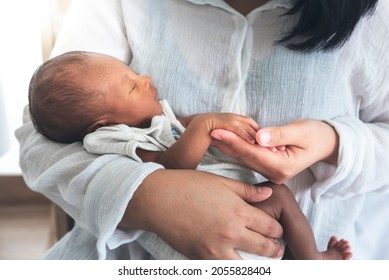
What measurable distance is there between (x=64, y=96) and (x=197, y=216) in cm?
19

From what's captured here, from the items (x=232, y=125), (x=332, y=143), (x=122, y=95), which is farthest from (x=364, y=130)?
(x=122, y=95)

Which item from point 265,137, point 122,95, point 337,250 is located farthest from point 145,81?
point 337,250

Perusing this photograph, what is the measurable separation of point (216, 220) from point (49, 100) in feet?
0.71

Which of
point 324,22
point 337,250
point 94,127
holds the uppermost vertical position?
point 324,22

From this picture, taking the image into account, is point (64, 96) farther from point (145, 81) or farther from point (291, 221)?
point (291, 221)

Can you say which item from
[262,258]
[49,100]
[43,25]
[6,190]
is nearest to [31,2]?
[43,25]

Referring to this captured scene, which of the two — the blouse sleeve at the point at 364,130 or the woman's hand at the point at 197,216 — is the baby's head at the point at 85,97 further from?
the blouse sleeve at the point at 364,130

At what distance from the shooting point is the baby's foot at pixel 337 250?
0.49 m

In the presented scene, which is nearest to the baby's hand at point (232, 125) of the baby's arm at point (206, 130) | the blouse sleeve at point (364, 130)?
the baby's arm at point (206, 130)

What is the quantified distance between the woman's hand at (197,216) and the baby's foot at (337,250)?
9cm

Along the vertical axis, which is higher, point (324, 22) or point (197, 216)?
point (324, 22)

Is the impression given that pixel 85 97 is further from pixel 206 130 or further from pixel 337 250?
pixel 337 250

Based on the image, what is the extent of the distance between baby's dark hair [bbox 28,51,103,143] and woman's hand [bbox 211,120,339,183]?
15cm

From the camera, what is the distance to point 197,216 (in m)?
0.44
